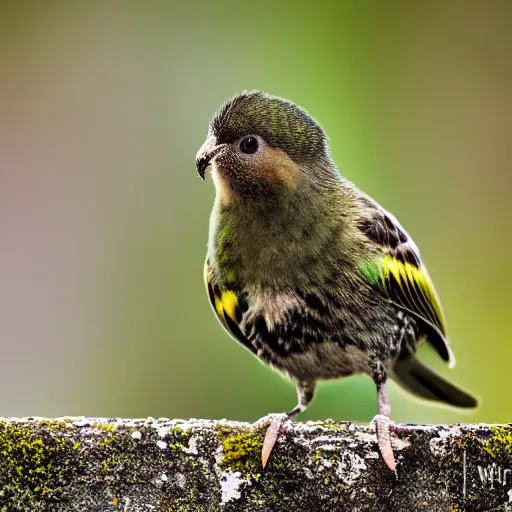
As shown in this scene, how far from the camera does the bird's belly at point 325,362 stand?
1845 mm

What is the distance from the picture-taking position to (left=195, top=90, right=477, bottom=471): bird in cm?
181

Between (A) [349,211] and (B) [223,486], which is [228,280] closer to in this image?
(A) [349,211]

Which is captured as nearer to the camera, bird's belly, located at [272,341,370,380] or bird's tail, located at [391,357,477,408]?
bird's belly, located at [272,341,370,380]

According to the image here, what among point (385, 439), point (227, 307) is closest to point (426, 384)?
point (227, 307)

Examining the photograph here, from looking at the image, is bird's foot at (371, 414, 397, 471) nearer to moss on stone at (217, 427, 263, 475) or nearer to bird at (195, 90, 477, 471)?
moss on stone at (217, 427, 263, 475)

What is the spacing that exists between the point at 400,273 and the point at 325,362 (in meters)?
0.26

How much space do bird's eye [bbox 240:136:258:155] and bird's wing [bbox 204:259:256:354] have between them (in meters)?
0.28

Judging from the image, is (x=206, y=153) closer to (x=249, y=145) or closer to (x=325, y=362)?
(x=249, y=145)

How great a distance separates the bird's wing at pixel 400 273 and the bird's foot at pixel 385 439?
536 millimetres

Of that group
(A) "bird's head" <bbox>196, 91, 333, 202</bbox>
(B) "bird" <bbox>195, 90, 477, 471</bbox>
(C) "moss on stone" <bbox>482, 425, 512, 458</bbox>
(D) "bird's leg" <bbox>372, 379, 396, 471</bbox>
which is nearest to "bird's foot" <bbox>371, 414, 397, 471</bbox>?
(D) "bird's leg" <bbox>372, 379, 396, 471</bbox>

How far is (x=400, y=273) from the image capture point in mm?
1919

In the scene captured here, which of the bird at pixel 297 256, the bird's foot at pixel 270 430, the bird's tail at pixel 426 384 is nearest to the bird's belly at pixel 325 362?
the bird at pixel 297 256

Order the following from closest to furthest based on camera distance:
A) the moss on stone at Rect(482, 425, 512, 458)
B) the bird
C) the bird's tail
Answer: the moss on stone at Rect(482, 425, 512, 458) → the bird → the bird's tail

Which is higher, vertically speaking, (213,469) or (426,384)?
(426,384)
